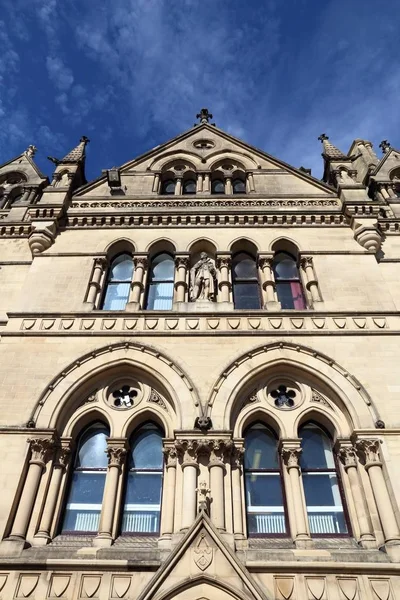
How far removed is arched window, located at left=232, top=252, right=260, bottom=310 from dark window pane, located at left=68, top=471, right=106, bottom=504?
16.6 feet

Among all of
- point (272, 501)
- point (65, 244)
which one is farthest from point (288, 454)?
point (65, 244)

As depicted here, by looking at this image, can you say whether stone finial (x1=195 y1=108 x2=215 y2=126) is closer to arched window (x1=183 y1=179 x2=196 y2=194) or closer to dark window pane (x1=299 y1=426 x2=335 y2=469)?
arched window (x1=183 y1=179 x2=196 y2=194)

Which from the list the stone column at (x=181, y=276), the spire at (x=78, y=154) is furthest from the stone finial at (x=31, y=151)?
the stone column at (x=181, y=276)

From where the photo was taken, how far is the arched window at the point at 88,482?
8.48m

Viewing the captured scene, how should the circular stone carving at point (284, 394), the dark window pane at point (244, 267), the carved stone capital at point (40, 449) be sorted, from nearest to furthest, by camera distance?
the carved stone capital at point (40, 449) → the circular stone carving at point (284, 394) → the dark window pane at point (244, 267)

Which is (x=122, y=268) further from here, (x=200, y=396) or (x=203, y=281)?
(x=200, y=396)

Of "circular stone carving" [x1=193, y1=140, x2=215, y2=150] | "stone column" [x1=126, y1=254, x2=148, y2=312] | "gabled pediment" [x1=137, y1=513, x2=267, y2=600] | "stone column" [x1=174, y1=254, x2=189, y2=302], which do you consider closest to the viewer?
"gabled pediment" [x1=137, y1=513, x2=267, y2=600]

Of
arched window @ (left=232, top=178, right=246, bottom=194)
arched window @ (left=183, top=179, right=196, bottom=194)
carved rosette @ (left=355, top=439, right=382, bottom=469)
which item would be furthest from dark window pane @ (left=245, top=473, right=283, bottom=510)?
arched window @ (left=183, top=179, right=196, bottom=194)

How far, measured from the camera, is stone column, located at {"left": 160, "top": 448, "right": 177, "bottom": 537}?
8023 mm

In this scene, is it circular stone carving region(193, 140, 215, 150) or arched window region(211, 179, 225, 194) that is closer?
arched window region(211, 179, 225, 194)

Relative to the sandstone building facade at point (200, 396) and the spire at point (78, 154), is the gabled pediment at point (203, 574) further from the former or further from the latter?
the spire at point (78, 154)

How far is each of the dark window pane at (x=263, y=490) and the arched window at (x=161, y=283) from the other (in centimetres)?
453

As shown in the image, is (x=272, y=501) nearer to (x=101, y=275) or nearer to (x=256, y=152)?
(x=101, y=275)

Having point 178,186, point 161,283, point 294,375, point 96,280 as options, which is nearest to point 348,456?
point 294,375
